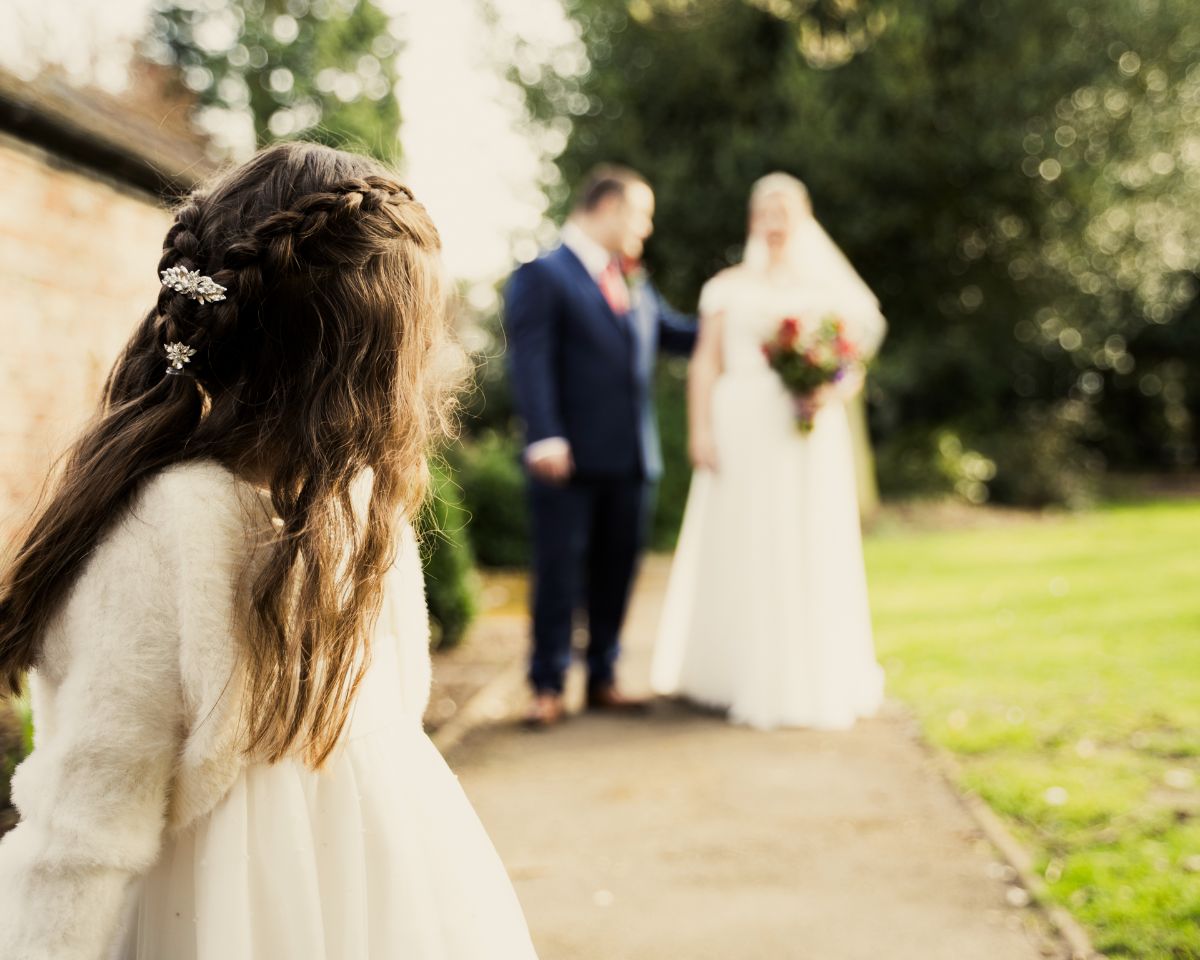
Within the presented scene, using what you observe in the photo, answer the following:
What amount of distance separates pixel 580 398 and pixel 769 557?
4.32 feet

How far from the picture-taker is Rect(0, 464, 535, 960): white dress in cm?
131

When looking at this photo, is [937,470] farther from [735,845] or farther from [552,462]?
[735,845]

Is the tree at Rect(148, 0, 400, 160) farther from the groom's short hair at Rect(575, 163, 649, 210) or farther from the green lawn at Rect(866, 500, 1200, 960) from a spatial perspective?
the green lawn at Rect(866, 500, 1200, 960)

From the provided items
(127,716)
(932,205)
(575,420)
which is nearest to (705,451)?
(575,420)

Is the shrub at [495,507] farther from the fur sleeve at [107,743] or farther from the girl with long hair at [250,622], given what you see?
the fur sleeve at [107,743]

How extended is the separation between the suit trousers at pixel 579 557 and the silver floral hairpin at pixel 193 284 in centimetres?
376

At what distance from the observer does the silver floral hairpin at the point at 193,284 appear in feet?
4.77

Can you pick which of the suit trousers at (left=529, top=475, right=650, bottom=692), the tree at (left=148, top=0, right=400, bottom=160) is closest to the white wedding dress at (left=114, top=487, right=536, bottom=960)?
the suit trousers at (left=529, top=475, right=650, bottom=692)

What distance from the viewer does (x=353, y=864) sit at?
1.53 m

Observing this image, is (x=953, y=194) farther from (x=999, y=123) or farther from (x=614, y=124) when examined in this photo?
(x=614, y=124)

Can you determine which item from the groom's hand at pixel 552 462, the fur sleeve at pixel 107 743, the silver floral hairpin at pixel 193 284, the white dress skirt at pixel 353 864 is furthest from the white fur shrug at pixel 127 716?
the groom's hand at pixel 552 462

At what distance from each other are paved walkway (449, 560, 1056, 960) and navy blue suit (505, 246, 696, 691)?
0.73 m

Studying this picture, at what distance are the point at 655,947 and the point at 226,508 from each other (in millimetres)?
2184

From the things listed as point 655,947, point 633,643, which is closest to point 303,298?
point 655,947
